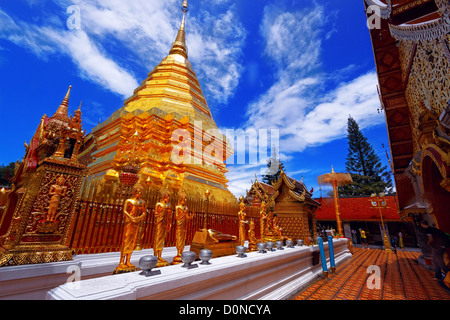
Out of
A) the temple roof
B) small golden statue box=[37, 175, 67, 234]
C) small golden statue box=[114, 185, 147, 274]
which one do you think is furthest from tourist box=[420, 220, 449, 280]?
the temple roof

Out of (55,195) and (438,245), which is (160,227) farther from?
(438,245)

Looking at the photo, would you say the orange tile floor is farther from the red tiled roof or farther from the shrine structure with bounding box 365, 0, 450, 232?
the red tiled roof

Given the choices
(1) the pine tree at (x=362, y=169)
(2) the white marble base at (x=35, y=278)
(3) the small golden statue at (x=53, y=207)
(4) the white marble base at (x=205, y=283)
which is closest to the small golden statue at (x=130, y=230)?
(4) the white marble base at (x=205, y=283)

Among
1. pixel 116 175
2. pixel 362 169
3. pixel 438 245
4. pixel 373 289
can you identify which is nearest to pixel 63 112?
pixel 116 175

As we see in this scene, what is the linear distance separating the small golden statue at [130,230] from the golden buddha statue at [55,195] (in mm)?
1137

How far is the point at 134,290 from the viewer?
1.60 meters

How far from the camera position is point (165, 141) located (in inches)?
329

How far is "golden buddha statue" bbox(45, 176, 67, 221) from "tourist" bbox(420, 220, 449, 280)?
803 cm

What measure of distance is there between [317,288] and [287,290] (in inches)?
47.2

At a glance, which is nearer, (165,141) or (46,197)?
(46,197)

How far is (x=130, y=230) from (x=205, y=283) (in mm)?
1177

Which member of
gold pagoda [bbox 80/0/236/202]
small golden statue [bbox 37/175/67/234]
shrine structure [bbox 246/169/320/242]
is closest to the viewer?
small golden statue [bbox 37/175/67/234]

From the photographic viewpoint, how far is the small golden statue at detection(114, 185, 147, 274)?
2.47m

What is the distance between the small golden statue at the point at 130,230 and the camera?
2475 millimetres
